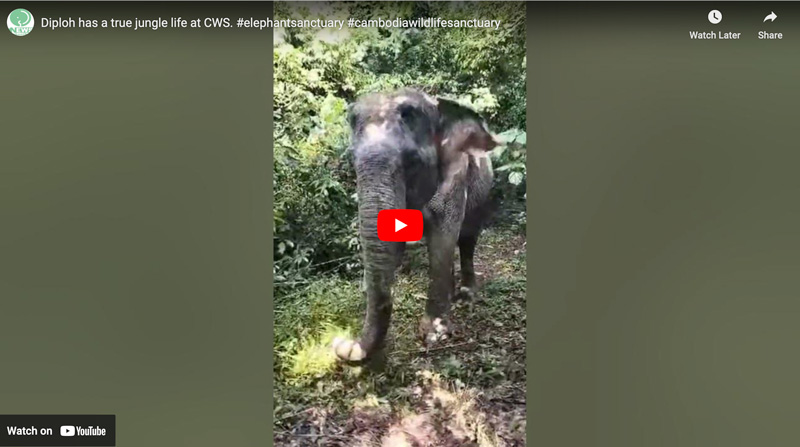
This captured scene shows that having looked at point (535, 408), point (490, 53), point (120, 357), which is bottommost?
point (535, 408)

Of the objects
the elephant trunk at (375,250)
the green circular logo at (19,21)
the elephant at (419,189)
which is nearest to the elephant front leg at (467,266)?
the elephant at (419,189)

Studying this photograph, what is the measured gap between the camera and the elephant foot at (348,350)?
1807 mm

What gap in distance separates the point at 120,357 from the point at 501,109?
5.36 ft

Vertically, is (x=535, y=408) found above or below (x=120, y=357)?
below

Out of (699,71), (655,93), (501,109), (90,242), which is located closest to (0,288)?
(90,242)

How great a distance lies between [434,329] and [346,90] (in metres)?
0.93

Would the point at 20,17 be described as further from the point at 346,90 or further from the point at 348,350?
the point at 348,350

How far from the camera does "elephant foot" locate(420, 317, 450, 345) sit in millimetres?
1811

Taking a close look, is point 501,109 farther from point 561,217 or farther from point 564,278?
point 564,278

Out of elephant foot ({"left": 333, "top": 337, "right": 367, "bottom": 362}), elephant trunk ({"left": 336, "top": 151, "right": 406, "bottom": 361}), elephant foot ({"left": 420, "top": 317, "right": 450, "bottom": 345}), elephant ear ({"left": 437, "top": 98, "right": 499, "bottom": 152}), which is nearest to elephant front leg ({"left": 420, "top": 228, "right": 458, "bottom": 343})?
elephant foot ({"left": 420, "top": 317, "right": 450, "bottom": 345})

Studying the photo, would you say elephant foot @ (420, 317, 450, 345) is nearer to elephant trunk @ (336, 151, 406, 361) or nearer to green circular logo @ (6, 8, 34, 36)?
elephant trunk @ (336, 151, 406, 361)

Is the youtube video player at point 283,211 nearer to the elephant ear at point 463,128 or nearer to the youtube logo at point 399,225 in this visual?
the elephant ear at point 463,128

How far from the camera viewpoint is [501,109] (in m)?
1.80

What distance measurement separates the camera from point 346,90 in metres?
1.81
